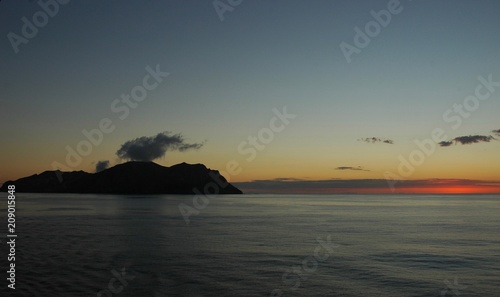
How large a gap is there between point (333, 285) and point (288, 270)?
489 centimetres

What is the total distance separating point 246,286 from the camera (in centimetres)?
2822

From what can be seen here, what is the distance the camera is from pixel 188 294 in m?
26.0

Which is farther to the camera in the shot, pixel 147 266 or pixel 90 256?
pixel 90 256

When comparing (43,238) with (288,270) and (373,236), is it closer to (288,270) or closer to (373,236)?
(288,270)

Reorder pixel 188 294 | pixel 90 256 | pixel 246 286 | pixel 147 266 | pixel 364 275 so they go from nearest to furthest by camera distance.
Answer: pixel 188 294 < pixel 246 286 < pixel 364 275 < pixel 147 266 < pixel 90 256

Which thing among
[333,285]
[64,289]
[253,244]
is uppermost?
[253,244]

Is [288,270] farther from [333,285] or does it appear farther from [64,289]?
[64,289]

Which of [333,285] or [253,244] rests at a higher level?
[253,244]

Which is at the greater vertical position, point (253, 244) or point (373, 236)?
point (373, 236)

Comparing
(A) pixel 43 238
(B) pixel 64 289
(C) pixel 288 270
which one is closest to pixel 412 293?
(C) pixel 288 270

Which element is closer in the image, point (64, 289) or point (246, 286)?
point (64, 289)

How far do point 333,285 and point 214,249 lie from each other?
17691mm

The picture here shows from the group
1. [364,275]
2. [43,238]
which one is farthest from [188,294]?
[43,238]

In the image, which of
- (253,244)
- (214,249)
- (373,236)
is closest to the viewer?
(214,249)
